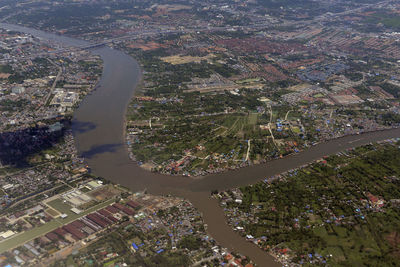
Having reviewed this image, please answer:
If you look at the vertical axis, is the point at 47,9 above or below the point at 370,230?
above

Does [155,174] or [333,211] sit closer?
[333,211]

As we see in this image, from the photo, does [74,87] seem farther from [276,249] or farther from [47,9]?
[47,9]

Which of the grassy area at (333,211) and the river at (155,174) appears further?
the river at (155,174)

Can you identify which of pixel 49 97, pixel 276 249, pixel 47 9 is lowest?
pixel 276 249

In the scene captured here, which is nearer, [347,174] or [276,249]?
[276,249]

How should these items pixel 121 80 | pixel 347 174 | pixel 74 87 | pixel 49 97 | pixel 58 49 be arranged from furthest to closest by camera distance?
pixel 58 49
pixel 121 80
pixel 74 87
pixel 49 97
pixel 347 174

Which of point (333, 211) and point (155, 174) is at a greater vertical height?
point (155, 174)

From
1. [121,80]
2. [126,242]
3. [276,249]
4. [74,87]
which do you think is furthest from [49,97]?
[276,249]

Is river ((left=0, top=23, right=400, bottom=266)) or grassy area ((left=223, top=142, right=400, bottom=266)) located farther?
river ((left=0, top=23, right=400, bottom=266))
